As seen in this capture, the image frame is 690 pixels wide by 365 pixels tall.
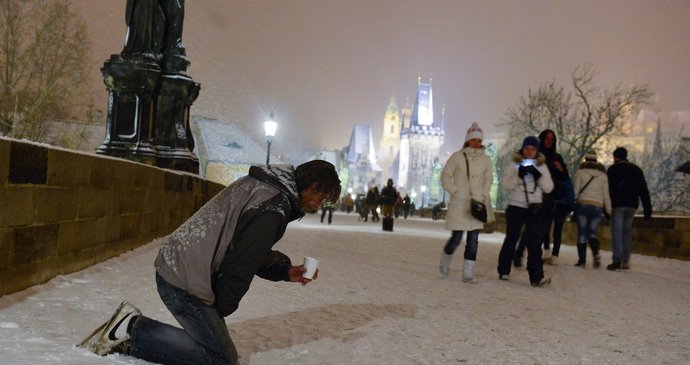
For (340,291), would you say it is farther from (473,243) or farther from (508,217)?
(508,217)

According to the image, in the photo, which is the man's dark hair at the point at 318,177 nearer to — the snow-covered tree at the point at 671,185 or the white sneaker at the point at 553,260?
the white sneaker at the point at 553,260

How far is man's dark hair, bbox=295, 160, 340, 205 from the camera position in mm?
3281

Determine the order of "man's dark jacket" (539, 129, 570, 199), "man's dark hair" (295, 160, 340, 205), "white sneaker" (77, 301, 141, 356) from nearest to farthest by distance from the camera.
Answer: "man's dark hair" (295, 160, 340, 205) < "white sneaker" (77, 301, 141, 356) < "man's dark jacket" (539, 129, 570, 199)

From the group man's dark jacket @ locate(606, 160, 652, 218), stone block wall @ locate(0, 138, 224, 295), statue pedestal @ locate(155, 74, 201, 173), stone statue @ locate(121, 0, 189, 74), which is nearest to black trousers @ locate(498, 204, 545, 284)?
man's dark jacket @ locate(606, 160, 652, 218)

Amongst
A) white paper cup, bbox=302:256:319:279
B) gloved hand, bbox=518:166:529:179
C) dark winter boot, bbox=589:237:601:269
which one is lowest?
dark winter boot, bbox=589:237:601:269

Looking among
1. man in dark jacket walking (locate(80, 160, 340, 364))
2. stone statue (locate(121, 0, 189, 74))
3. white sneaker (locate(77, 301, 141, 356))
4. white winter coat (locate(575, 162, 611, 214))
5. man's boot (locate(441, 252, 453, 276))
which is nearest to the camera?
man in dark jacket walking (locate(80, 160, 340, 364))

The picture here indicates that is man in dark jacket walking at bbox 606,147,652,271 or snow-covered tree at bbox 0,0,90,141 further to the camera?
snow-covered tree at bbox 0,0,90,141

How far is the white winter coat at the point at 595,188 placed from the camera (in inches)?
428

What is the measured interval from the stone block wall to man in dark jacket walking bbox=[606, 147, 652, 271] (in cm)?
725

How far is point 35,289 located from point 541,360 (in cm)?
344

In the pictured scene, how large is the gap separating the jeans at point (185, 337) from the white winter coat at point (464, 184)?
5.13 meters

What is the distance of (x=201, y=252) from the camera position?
3.21 metres

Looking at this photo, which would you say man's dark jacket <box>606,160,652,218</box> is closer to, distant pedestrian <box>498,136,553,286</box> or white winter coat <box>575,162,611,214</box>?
white winter coat <box>575,162,611,214</box>

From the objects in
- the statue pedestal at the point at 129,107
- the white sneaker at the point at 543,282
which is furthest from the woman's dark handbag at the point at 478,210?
the statue pedestal at the point at 129,107
